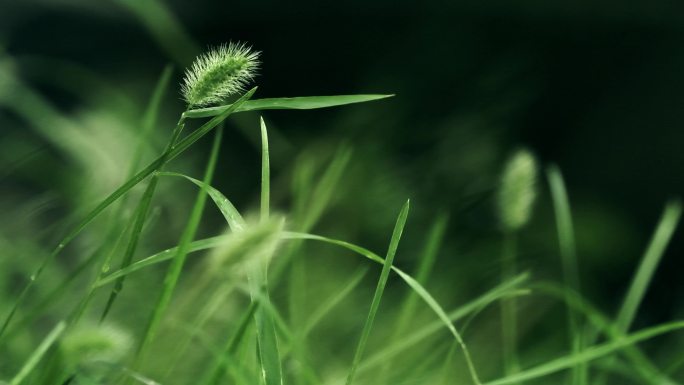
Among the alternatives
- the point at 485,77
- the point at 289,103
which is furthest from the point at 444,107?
the point at 289,103

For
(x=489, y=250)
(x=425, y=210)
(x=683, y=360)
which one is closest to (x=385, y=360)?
(x=683, y=360)

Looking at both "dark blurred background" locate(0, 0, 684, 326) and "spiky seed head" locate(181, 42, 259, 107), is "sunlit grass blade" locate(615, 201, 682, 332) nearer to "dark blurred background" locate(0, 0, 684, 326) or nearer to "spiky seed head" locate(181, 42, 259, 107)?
"spiky seed head" locate(181, 42, 259, 107)

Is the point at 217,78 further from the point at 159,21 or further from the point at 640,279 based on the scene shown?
the point at 159,21

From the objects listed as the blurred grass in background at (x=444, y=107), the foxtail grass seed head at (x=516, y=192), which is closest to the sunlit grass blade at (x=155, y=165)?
the foxtail grass seed head at (x=516, y=192)

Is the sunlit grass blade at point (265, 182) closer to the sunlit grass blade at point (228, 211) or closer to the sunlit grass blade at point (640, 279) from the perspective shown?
the sunlit grass blade at point (228, 211)

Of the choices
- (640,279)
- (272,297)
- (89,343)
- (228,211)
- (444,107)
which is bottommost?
(89,343)

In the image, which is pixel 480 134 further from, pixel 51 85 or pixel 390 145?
pixel 51 85
